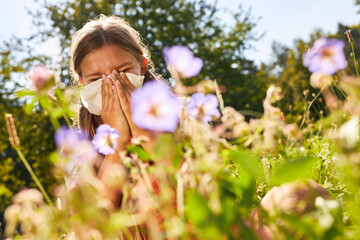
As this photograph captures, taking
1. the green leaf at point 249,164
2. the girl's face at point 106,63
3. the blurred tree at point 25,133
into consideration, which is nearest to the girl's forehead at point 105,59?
the girl's face at point 106,63

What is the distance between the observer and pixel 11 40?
20.5ft

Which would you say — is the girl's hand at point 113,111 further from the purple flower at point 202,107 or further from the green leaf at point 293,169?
the green leaf at point 293,169

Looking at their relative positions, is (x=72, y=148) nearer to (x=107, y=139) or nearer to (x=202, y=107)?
→ (x=107, y=139)

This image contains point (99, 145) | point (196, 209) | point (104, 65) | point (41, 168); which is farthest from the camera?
point (41, 168)

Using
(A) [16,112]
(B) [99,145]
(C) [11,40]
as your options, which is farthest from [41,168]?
(B) [99,145]

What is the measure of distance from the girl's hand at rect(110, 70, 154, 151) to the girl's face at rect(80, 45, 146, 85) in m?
0.18

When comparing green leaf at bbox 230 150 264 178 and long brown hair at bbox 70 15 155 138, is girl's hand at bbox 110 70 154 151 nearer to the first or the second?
long brown hair at bbox 70 15 155 138

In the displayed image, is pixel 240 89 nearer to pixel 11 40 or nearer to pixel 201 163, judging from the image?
pixel 11 40

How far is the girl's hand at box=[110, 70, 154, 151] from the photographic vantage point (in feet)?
4.58

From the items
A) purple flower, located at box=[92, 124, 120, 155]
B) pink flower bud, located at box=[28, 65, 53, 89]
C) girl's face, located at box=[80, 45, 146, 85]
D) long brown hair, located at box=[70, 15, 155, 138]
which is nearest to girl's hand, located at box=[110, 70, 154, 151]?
girl's face, located at box=[80, 45, 146, 85]

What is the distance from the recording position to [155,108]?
1.50ft

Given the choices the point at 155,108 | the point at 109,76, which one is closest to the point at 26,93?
the point at 155,108

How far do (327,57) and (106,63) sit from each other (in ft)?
4.58

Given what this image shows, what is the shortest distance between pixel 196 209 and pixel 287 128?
391 millimetres
